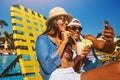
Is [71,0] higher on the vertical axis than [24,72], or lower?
higher

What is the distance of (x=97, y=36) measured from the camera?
3.13 m

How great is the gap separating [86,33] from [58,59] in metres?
0.36

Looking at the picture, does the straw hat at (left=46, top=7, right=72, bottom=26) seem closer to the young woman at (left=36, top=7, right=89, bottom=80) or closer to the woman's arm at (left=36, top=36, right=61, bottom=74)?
the young woman at (left=36, top=7, right=89, bottom=80)

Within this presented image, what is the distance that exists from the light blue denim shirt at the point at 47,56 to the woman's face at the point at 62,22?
0.49ft

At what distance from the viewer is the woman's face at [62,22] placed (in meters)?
3.01

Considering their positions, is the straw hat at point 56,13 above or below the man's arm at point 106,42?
above

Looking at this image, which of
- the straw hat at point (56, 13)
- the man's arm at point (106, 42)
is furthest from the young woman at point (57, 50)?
the man's arm at point (106, 42)

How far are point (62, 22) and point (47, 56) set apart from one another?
32 centimetres

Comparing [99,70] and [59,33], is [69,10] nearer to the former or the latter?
[59,33]

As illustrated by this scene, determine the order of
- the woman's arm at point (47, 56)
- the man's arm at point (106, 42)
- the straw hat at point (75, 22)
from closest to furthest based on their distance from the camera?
the woman's arm at point (47, 56), the straw hat at point (75, 22), the man's arm at point (106, 42)

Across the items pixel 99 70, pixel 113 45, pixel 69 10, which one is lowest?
pixel 99 70

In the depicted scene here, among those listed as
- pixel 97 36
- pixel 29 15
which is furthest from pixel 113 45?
pixel 29 15

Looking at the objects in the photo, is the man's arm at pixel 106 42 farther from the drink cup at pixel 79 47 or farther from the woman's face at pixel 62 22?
the woman's face at pixel 62 22

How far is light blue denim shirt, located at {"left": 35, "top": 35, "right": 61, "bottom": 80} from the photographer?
2.87m
